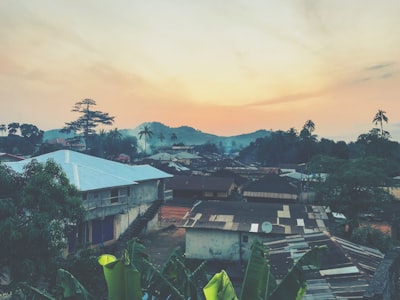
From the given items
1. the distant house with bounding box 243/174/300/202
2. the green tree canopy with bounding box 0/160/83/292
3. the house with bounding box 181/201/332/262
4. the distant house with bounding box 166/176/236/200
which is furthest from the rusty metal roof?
the distant house with bounding box 166/176/236/200

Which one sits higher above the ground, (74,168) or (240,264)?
(74,168)

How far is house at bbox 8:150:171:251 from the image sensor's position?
2445cm

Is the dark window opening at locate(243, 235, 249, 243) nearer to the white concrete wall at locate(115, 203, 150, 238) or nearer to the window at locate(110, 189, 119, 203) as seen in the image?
the window at locate(110, 189, 119, 203)

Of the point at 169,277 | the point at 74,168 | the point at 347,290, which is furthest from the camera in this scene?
the point at 74,168

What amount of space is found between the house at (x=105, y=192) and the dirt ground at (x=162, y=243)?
2680 mm

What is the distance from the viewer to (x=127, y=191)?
1142 inches

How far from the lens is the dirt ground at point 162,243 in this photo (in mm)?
26094

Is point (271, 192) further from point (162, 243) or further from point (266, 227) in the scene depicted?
point (266, 227)

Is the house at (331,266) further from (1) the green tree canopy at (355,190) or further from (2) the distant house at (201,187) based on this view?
(2) the distant house at (201,187)

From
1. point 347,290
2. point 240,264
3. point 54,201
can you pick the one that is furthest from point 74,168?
point 347,290

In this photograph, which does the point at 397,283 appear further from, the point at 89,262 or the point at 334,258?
the point at 89,262

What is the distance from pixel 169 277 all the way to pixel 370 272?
9437 millimetres

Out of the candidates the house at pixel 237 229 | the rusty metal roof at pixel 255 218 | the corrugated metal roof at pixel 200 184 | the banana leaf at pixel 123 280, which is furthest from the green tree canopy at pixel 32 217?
the corrugated metal roof at pixel 200 184

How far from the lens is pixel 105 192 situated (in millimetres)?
26156
